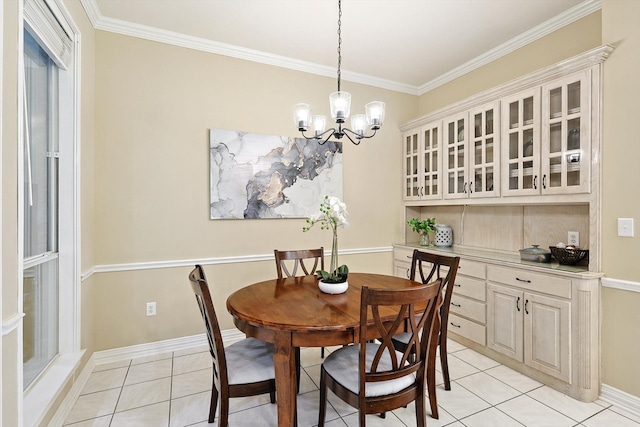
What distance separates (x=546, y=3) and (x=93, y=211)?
3.92 metres

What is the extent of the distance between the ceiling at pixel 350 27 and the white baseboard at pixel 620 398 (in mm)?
2728

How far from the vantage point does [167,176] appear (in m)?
2.92

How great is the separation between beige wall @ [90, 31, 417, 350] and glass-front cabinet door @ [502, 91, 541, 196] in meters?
1.84

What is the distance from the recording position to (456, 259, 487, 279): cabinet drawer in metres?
2.83

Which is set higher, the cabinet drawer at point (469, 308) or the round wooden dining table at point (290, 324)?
the round wooden dining table at point (290, 324)

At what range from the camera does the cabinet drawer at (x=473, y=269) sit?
9.27 ft

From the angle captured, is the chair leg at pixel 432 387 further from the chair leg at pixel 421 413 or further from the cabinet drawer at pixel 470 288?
the cabinet drawer at pixel 470 288

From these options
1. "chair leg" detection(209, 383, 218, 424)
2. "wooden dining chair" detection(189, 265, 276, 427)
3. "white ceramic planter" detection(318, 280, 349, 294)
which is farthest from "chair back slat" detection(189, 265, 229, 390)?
"white ceramic planter" detection(318, 280, 349, 294)

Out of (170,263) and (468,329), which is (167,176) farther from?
(468,329)

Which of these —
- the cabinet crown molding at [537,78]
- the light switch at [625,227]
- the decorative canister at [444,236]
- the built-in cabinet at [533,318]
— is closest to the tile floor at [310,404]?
the built-in cabinet at [533,318]

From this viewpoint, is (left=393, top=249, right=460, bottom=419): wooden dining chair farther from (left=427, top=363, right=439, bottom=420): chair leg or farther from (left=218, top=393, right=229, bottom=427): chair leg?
(left=218, top=393, right=229, bottom=427): chair leg

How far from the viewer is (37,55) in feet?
6.22

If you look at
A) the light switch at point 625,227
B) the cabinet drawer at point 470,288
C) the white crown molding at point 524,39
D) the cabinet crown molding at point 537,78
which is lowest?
the cabinet drawer at point 470,288

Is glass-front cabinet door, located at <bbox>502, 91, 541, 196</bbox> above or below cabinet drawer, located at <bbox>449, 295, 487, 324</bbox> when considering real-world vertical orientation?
above
